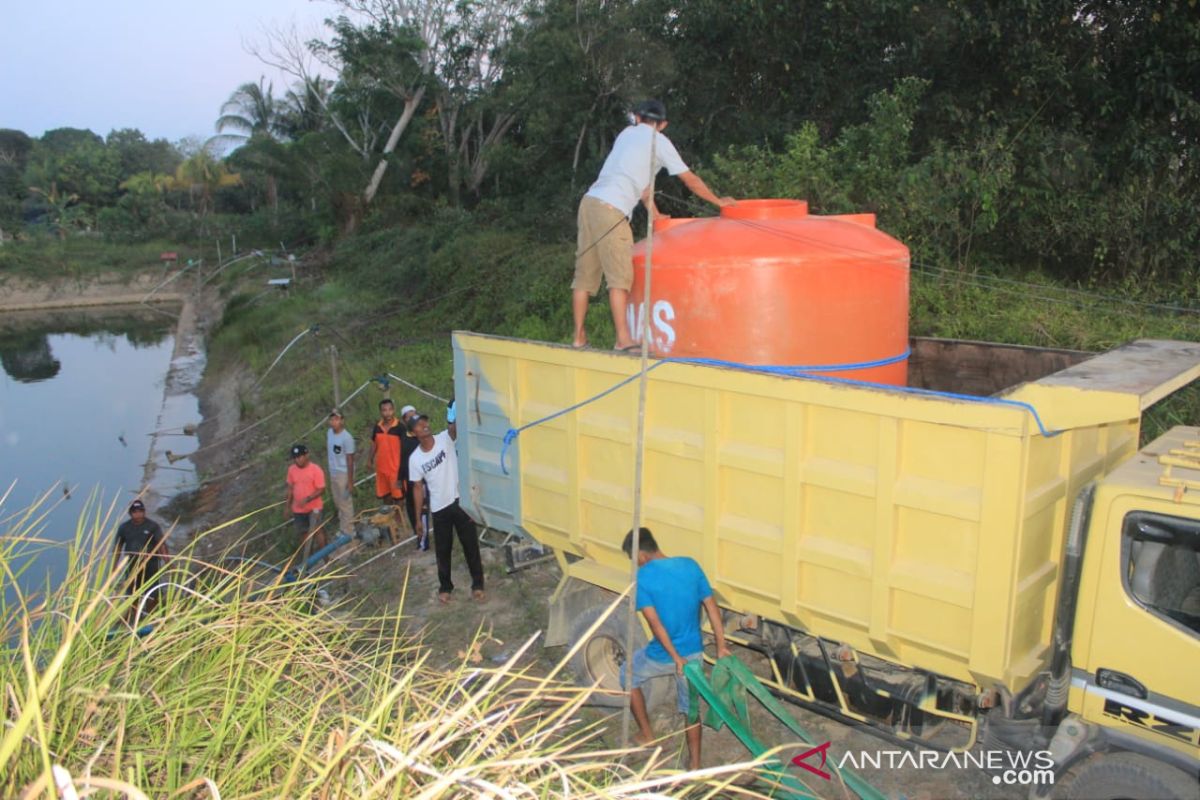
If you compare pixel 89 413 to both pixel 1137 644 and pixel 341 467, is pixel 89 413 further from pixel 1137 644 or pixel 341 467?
pixel 1137 644

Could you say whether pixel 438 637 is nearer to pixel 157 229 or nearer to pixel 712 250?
pixel 712 250

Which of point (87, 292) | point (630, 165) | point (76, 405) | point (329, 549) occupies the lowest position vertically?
point (76, 405)

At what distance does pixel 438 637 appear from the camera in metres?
6.59

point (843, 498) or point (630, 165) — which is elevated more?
point (630, 165)

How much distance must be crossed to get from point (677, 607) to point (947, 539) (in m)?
1.33

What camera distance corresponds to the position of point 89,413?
2136cm

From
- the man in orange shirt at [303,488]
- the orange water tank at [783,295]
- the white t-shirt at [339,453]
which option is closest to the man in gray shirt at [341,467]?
the white t-shirt at [339,453]

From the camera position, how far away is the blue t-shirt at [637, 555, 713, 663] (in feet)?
14.2

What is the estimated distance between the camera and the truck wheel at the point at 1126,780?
10.8ft

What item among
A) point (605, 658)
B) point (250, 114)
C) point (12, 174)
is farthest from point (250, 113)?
point (605, 658)

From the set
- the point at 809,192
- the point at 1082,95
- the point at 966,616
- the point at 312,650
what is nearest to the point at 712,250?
the point at 966,616

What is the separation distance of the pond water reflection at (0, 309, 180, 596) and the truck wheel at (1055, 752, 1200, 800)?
9.15m

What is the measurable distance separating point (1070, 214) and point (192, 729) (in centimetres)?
1090

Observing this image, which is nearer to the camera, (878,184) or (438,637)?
(438,637)
